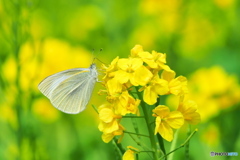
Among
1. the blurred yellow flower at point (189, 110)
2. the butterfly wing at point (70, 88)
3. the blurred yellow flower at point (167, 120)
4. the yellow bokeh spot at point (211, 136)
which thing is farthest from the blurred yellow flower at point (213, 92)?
the blurred yellow flower at point (167, 120)

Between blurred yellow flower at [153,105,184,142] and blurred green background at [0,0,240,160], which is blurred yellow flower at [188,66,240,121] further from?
blurred yellow flower at [153,105,184,142]

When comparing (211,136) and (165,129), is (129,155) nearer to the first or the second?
(165,129)

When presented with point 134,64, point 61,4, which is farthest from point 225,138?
point 61,4

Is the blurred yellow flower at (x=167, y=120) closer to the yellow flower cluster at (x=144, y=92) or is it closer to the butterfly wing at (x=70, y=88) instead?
the yellow flower cluster at (x=144, y=92)

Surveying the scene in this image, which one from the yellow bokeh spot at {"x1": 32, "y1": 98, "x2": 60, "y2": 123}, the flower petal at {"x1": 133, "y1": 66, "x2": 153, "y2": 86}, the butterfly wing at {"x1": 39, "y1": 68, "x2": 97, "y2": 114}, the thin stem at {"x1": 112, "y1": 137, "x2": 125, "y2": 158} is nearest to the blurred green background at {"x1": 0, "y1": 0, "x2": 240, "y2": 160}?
the yellow bokeh spot at {"x1": 32, "y1": 98, "x2": 60, "y2": 123}

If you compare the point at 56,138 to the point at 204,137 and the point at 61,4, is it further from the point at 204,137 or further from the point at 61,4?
the point at 61,4

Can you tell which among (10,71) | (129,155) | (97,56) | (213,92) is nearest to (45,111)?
(10,71)
